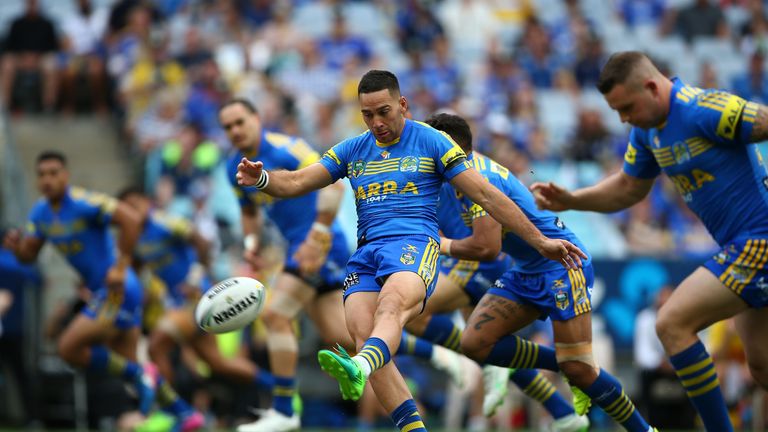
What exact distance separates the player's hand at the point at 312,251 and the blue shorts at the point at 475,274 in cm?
111

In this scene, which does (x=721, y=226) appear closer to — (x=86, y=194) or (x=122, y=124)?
(x=86, y=194)

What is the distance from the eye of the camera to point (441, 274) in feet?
33.6

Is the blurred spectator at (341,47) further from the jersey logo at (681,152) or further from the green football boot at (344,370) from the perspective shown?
the green football boot at (344,370)

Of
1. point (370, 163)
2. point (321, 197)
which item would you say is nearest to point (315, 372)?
point (321, 197)

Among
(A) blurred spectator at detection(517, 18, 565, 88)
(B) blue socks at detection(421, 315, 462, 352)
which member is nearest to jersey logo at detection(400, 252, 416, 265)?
(B) blue socks at detection(421, 315, 462, 352)

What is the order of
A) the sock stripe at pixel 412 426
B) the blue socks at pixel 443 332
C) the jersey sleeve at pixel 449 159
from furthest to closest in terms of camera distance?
1. the blue socks at pixel 443 332
2. the jersey sleeve at pixel 449 159
3. the sock stripe at pixel 412 426

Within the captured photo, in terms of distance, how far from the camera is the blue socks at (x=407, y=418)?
24.8 feet

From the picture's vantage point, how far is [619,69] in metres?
8.26

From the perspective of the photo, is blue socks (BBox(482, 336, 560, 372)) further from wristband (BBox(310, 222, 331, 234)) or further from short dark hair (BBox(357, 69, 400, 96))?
short dark hair (BBox(357, 69, 400, 96))

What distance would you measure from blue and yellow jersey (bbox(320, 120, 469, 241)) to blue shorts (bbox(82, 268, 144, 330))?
5.12 m

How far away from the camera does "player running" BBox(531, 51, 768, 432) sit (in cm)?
816

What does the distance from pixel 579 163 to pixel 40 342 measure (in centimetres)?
939

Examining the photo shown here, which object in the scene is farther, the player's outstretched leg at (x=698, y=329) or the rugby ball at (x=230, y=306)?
the rugby ball at (x=230, y=306)

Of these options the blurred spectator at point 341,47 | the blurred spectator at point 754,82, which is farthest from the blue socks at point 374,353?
the blurred spectator at point 754,82
